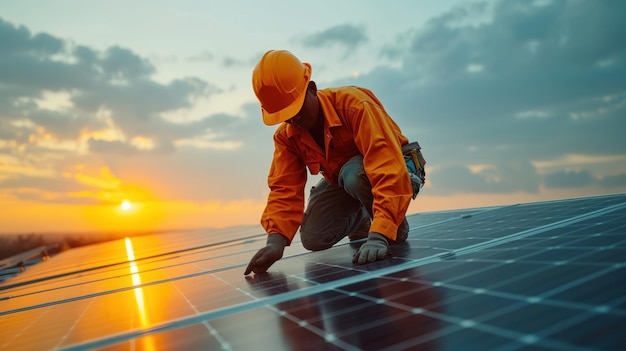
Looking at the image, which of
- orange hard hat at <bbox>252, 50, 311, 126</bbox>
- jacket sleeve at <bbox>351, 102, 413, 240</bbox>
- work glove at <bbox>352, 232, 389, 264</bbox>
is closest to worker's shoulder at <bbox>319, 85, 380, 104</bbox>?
jacket sleeve at <bbox>351, 102, 413, 240</bbox>

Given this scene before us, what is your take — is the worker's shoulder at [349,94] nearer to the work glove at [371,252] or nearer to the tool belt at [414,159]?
the tool belt at [414,159]

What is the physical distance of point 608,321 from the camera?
43.8 inches

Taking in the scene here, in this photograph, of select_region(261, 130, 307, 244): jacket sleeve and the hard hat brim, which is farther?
select_region(261, 130, 307, 244): jacket sleeve

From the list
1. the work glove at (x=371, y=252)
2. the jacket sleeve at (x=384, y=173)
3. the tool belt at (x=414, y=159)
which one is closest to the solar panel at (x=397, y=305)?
the work glove at (x=371, y=252)

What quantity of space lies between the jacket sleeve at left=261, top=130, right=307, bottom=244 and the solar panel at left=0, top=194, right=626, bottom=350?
49cm

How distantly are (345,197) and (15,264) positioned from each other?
8.30 meters

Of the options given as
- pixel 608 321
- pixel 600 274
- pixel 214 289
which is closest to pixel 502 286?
pixel 600 274

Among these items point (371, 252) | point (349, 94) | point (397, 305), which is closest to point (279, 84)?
point (349, 94)

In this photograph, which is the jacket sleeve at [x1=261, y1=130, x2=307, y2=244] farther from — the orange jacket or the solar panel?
the solar panel

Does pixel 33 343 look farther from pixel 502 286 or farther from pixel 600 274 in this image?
pixel 600 274

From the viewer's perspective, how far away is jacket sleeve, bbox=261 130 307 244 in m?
3.68

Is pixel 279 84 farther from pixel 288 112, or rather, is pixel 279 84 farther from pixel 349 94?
Result: pixel 349 94

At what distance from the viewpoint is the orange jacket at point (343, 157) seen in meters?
3.00

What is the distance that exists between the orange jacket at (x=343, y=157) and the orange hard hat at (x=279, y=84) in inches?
10.6
